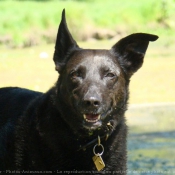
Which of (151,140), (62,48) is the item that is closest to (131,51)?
(62,48)

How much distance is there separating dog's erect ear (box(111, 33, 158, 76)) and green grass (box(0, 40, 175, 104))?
7839 millimetres

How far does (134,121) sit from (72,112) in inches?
244

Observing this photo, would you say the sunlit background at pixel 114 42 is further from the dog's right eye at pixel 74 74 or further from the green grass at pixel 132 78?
the dog's right eye at pixel 74 74

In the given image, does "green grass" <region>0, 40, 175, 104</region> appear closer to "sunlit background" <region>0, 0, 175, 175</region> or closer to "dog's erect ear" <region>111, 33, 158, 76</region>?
"sunlit background" <region>0, 0, 175, 175</region>

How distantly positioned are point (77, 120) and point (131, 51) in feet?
2.94

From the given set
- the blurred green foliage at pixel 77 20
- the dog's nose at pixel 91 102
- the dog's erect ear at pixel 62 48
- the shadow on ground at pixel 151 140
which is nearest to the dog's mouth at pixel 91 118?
the dog's nose at pixel 91 102

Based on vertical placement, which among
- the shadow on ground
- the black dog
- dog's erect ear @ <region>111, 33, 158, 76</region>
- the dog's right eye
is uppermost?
dog's erect ear @ <region>111, 33, 158, 76</region>

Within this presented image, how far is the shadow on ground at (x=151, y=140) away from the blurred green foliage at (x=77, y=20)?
13248 mm

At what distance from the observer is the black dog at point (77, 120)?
575 centimetres

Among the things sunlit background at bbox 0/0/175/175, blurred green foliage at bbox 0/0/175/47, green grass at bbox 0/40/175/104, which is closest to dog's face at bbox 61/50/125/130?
sunlit background at bbox 0/0/175/175

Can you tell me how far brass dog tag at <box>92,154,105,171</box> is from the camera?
5828 mm

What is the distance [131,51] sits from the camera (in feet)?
20.5

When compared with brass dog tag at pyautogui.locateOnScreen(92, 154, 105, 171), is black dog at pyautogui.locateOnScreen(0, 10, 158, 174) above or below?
above

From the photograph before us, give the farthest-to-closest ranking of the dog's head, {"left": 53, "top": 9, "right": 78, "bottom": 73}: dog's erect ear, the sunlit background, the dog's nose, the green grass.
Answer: the green grass → the sunlit background → {"left": 53, "top": 9, "right": 78, "bottom": 73}: dog's erect ear → the dog's head → the dog's nose
